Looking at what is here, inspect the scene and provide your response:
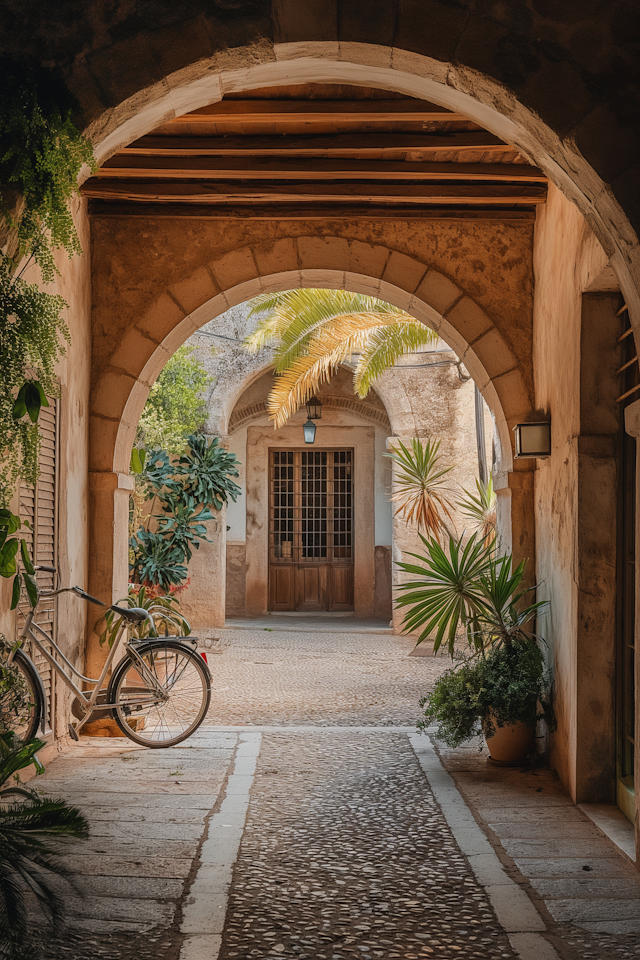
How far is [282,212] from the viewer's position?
5938mm

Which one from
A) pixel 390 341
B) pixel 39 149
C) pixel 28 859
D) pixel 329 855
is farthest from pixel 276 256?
pixel 28 859

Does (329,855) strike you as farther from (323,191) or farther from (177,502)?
(177,502)

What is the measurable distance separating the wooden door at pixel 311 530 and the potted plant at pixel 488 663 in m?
9.66

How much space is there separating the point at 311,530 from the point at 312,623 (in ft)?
6.77

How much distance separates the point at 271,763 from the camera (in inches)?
204

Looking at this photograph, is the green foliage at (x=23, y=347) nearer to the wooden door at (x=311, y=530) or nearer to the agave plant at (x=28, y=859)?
the agave plant at (x=28, y=859)

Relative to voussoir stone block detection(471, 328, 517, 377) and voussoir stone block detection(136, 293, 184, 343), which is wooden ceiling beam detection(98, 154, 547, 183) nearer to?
voussoir stone block detection(136, 293, 184, 343)

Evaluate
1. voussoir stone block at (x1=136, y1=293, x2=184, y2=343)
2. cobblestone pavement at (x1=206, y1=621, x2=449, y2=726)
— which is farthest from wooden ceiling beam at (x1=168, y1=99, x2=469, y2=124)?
cobblestone pavement at (x1=206, y1=621, x2=449, y2=726)

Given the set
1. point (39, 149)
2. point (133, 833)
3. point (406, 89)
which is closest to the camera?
point (39, 149)

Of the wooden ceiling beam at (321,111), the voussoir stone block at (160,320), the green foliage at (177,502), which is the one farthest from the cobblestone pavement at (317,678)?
the wooden ceiling beam at (321,111)

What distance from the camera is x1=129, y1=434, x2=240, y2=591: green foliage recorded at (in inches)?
395

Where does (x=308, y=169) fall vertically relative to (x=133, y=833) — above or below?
above

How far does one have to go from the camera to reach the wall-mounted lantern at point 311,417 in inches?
537

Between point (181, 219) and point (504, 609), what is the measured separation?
3.29 meters
